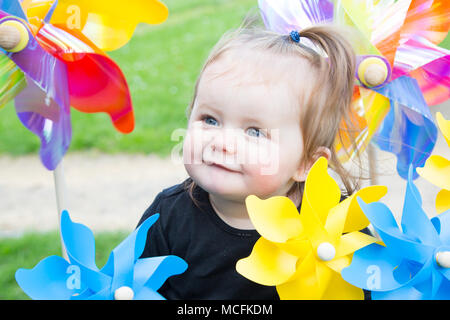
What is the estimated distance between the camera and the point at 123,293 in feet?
2.68

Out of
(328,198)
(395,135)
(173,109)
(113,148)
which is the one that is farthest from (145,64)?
(328,198)

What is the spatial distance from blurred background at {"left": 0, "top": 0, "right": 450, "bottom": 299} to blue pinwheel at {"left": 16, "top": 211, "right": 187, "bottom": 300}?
78cm

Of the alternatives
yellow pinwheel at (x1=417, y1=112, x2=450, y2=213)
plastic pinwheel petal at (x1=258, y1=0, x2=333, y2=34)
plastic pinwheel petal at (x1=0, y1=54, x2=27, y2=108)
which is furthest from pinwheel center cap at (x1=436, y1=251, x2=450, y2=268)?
plastic pinwheel petal at (x1=0, y1=54, x2=27, y2=108)

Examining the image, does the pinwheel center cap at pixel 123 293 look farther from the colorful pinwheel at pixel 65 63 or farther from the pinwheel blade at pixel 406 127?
the pinwheel blade at pixel 406 127

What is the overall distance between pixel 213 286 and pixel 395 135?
1.62ft

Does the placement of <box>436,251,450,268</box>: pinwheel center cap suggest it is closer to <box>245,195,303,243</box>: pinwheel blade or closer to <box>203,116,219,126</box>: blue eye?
<box>245,195,303,243</box>: pinwheel blade

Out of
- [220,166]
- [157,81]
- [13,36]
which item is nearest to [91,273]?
[220,166]

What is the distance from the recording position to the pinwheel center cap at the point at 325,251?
33.1 inches

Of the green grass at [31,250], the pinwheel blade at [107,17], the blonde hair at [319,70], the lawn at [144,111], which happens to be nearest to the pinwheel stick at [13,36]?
the pinwheel blade at [107,17]

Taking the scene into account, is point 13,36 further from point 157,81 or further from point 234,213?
point 157,81

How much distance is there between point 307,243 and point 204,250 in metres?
0.27

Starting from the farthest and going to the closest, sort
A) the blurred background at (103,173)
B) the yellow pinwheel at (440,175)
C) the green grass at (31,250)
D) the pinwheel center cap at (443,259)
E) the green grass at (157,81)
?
the green grass at (157,81), the blurred background at (103,173), the green grass at (31,250), the yellow pinwheel at (440,175), the pinwheel center cap at (443,259)
